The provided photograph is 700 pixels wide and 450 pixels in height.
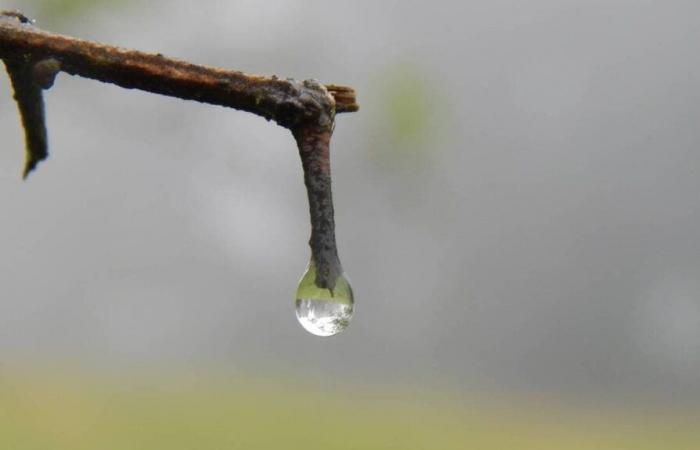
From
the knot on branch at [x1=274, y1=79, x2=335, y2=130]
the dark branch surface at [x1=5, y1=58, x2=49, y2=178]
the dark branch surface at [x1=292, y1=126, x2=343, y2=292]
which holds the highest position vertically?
the dark branch surface at [x1=5, y1=58, x2=49, y2=178]

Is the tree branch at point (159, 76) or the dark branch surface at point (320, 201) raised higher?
the tree branch at point (159, 76)

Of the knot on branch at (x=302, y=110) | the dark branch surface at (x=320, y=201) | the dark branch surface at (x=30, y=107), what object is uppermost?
the dark branch surface at (x=30, y=107)

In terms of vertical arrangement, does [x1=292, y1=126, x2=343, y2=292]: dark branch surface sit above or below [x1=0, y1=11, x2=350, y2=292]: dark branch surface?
below

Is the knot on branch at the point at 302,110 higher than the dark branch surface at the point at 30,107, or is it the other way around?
the dark branch surface at the point at 30,107

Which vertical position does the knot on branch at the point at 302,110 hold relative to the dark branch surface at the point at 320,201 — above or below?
above

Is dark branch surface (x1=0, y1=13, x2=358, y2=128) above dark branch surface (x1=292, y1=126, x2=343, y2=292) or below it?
above

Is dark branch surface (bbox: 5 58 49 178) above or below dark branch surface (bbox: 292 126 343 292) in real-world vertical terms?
above
